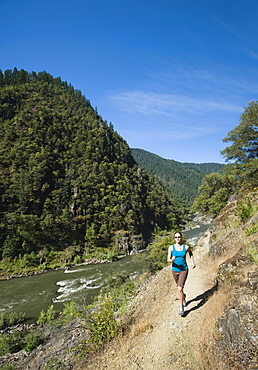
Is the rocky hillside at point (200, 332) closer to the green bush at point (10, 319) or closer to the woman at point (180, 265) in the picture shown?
the woman at point (180, 265)

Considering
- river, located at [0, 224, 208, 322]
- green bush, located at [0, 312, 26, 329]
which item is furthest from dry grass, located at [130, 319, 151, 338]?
green bush, located at [0, 312, 26, 329]

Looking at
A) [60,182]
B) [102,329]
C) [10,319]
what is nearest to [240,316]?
[102,329]

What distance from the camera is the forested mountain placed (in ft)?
191

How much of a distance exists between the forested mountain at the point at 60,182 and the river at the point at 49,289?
48.6 ft

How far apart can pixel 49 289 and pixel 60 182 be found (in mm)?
49201

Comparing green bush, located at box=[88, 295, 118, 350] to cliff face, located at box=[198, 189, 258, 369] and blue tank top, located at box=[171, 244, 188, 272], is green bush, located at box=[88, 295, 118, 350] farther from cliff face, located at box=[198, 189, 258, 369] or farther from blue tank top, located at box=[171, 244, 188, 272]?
cliff face, located at box=[198, 189, 258, 369]

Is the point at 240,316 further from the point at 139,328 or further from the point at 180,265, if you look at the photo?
the point at 139,328

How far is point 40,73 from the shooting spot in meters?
148

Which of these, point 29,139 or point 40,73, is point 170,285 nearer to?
point 29,139

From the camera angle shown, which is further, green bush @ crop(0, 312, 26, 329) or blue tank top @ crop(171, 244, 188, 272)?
green bush @ crop(0, 312, 26, 329)

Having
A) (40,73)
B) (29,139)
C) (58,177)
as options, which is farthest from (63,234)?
(40,73)

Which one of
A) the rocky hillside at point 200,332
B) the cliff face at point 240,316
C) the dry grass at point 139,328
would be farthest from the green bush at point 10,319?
the cliff face at point 240,316

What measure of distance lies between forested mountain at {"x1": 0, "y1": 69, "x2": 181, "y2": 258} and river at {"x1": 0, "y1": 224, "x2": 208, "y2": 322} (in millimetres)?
14801

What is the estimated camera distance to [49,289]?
31906 mm
